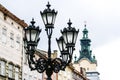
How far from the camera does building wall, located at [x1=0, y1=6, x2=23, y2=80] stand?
46875 mm

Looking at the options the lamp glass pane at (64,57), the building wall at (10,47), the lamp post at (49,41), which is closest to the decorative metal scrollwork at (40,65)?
the lamp post at (49,41)

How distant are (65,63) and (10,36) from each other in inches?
1152

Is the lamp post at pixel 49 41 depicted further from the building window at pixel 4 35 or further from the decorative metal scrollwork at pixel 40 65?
the building window at pixel 4 35

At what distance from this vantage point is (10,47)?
49.0 m

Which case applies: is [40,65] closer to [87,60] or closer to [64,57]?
[64,57]

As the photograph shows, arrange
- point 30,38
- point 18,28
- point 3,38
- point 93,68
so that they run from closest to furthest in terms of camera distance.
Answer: point 30,38 < point 3,38 < point 18,28 < point 93,68

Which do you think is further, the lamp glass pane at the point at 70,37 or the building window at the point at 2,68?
the building window at the point at 2,68

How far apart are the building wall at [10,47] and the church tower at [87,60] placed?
10709 centimetres

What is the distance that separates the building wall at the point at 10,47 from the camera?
4688 centimetres

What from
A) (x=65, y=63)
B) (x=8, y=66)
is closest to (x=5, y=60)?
(x=8, y=66)

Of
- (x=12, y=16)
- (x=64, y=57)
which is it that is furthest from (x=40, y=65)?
(x=12, y=16)

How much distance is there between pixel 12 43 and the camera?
49594 millimetres

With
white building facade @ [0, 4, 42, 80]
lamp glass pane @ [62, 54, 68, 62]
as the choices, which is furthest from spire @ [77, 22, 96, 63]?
lamp glass pane @ [62, 54, 68, 62]

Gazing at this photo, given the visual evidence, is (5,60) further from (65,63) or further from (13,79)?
(65,63)
